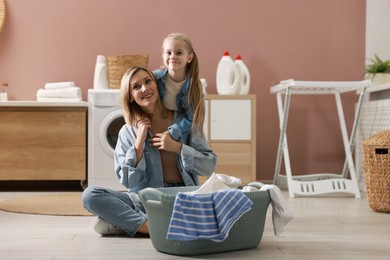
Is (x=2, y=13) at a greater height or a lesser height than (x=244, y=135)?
greater

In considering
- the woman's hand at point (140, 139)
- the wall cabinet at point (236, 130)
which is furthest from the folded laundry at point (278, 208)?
the wall cabinet at point (236, 130)

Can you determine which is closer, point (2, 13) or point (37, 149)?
point (37, 149)

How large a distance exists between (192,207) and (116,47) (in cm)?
308

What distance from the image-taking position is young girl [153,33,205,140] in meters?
2.51

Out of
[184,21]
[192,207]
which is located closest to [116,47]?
[184,21]

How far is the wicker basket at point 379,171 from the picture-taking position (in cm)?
338

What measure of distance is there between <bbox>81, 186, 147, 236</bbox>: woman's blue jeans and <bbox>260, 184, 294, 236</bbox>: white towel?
1.65 ft

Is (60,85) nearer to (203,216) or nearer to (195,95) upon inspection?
(195,95)

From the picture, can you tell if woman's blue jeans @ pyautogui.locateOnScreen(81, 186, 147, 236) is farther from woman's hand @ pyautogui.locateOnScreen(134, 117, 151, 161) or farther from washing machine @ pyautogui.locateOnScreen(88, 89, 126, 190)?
washing machine @ pyautogui.locateOnScreen(88, 89, 126, 190)

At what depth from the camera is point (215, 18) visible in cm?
496

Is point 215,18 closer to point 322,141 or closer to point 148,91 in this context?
point 322,141

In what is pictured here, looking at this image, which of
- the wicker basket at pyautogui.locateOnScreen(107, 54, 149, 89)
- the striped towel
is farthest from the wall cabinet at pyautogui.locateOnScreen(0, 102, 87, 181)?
the striped towel

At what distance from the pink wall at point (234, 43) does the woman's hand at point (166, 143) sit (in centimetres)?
249

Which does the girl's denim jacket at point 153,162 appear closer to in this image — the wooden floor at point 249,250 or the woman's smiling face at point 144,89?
the woman's smiling face at point 144,89
